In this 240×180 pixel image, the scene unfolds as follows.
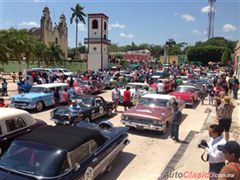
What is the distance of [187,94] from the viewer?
56.3 ft

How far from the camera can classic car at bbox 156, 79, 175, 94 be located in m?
20.8

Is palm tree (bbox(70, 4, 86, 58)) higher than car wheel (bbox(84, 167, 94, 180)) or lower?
higher

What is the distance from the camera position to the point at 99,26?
166ft

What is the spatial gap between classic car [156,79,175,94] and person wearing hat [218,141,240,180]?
16939mm

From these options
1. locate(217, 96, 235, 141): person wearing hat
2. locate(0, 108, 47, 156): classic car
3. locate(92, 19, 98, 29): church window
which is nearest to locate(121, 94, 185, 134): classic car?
locate(217, 96, 235, 141): person wearing hat

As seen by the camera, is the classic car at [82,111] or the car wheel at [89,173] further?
the classic car at [82,111]

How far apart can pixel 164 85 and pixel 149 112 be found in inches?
447

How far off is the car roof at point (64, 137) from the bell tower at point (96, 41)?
44.9m

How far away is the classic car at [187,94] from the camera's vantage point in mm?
16750

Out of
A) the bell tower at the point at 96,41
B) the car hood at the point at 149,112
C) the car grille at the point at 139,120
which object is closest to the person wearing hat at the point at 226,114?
the car hood at the point at 149,112

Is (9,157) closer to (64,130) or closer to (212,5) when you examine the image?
(64,130)

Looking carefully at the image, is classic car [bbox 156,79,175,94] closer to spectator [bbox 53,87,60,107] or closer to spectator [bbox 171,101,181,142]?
spectator [bbox 53,87,60,107]

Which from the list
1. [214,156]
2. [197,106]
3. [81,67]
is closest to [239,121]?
[197,106]

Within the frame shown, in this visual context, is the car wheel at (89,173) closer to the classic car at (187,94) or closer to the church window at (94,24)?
the classic car at (187,94)
